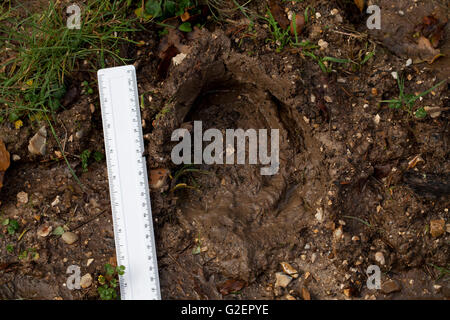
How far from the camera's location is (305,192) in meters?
2.49

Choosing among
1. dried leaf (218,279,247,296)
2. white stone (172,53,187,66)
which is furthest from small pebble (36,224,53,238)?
white stone (172,53,187,66)

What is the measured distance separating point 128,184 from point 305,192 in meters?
1.14

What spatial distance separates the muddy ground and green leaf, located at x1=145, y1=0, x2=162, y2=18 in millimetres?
133

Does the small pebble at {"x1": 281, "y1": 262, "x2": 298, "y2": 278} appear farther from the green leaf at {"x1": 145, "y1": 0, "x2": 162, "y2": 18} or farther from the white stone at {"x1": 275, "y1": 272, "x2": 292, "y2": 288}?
the green leaf at {"x1": 145, "y1": 0, "x2": 162, "y2": 18}

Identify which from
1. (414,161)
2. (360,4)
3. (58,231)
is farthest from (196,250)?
(360,4)

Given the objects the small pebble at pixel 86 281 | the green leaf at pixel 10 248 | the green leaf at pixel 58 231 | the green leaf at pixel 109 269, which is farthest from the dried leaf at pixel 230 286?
the green leaf at pixel 10 248

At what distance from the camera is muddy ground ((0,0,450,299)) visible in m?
2.36

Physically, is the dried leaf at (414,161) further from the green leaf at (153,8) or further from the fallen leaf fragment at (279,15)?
the green leaf at (153,8)

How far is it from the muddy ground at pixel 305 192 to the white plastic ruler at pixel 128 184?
6cm

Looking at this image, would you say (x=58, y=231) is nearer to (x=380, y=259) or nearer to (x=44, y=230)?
(x=44, y=230)

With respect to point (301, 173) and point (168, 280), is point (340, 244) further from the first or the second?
point (168, 280)

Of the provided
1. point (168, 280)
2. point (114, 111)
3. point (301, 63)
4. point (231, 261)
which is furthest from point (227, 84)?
point (168, 280)

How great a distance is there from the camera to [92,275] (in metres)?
2.38

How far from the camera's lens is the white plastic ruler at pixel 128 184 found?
2355 mm
